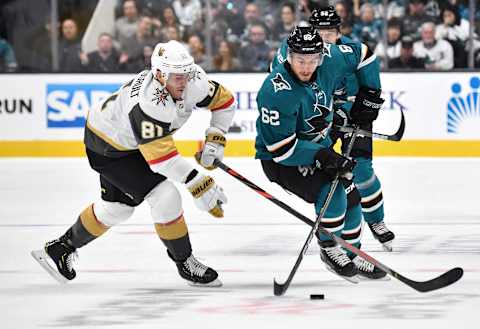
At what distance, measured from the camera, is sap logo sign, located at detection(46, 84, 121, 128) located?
9477 millimetres

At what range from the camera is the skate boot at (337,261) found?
15.0 ft

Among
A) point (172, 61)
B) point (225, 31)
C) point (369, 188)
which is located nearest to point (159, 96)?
point (172, 61)

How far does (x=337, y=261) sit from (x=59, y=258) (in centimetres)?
103

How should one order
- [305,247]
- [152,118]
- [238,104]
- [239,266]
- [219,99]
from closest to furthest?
[152,118] < [305,247] < [219,99] < [239,266] < [238,104]

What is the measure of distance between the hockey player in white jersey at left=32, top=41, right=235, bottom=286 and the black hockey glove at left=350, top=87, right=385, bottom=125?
68 centimetres

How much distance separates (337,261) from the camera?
459cm

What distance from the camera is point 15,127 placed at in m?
9.43

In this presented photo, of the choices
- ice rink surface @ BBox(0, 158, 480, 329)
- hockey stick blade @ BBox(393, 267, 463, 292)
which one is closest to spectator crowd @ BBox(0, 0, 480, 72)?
ice rink surface @ BBox(0, 158, 480, 329)

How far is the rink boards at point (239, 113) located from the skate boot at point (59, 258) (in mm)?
4501

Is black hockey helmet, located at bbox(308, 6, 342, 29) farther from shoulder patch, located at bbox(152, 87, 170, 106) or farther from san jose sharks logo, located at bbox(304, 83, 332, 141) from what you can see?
shoulder patch, located at bbox(152, 87, 170, 106)

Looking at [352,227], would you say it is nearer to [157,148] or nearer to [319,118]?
[319,118]

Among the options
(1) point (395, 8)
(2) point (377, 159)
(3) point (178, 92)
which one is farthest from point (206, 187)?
(1) point (395, 8)

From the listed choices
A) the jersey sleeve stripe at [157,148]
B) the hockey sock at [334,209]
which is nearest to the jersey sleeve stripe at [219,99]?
the jersey sleeve stripe at [157,148]

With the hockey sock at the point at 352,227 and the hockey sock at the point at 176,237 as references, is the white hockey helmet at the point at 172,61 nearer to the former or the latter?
the hockey sock at the point at 176,237
